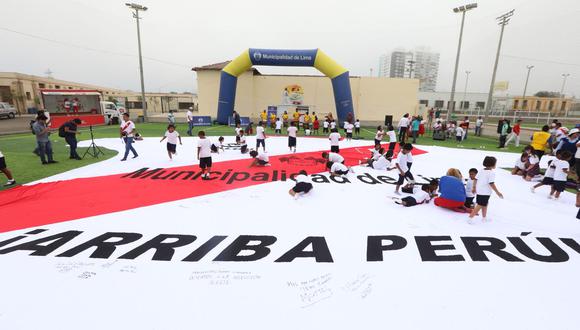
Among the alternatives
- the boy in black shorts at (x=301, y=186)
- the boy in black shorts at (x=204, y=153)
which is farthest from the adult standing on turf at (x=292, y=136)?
the boy in black shorts at (x=301, y=186)

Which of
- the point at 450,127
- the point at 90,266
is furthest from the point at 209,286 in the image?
the point at 450,127

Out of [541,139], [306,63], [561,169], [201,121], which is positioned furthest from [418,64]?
[561,169]

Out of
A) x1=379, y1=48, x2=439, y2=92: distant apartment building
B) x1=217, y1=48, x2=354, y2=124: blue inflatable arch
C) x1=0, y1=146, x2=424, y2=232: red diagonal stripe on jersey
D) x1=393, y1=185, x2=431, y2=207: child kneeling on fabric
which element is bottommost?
x1=0, y1=146, x2=424, y2=232: red diagonal stripe on jersey

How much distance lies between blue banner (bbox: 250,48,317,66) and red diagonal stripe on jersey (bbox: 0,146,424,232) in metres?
14.3

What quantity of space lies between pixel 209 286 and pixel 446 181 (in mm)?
5292

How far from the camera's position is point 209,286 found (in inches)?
135

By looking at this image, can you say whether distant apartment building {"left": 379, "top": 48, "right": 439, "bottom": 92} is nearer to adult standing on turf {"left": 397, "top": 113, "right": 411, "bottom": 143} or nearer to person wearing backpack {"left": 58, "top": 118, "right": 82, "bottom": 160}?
adult standing on turf {"left": 397, "top": 113, "right": 411, "bottom": 143}

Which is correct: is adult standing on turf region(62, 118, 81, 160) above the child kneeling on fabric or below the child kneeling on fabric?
above

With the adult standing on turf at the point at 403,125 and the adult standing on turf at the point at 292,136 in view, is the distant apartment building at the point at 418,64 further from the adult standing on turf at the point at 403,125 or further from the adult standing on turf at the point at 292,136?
the adult standing on turf at the point at 292,136

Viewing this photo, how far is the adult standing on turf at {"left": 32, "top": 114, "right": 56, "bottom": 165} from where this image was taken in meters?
8.73

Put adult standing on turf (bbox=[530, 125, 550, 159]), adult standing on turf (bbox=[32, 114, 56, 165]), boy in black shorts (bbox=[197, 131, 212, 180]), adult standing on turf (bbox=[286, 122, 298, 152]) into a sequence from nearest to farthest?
boy in black shorts (bbox=[197, 131, 212, 180]) → adult standing on turf (bbox=[32, 114, 56, 165]) → adult standing on turf (bbox=[530, 125, 550, 159]) → adult standing on turf (bbox=[286, 122, 298, 152])

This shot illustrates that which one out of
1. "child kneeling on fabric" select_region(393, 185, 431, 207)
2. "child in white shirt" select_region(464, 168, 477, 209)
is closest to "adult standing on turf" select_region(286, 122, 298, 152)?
"child kneeling on fabric" select_region(393, 185, 431, 207)

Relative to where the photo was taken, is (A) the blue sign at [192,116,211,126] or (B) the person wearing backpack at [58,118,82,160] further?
(A) the blue sign at [192,116,211,126]

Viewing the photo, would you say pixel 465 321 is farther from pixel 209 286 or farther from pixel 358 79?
pixel 358 79
